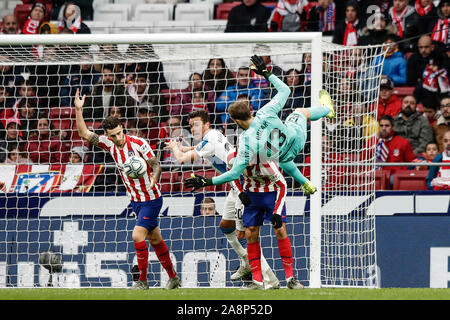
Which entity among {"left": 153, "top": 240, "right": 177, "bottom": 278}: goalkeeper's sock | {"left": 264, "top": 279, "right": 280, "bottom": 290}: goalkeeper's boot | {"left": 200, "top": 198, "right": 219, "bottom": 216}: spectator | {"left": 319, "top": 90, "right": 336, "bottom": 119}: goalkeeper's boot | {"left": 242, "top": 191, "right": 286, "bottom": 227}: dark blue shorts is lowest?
{"left": 264, "top": 279, "right": 280, "bottom": 290}: goalkeeper's boot

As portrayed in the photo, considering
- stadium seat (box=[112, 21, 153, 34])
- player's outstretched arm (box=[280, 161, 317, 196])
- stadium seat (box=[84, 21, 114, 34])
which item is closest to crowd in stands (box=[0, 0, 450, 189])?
stadium seat (box=[84, 21, 114, 34])

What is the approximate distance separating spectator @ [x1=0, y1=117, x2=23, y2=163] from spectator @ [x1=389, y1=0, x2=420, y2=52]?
579 cm

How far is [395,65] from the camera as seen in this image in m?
13.3

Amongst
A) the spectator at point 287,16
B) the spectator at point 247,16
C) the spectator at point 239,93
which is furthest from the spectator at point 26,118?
the spectator at point 287,16

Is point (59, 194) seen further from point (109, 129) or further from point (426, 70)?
point (426, 70)

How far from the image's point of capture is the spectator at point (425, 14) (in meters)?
13.4

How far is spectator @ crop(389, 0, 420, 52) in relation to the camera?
13.4 m

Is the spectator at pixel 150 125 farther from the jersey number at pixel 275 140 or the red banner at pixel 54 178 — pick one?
the jersey number at pixel 275 140

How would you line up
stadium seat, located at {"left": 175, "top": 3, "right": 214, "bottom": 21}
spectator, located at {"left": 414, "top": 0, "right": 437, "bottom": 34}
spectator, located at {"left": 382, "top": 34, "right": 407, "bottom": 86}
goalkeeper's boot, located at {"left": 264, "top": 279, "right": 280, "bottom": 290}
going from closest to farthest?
goalkeeper's boot, located at {"left": 264, "top": 279, "right": 280, "bottom": 290}, spectator, located at {"left": 382, "top": 34, "right": 407, "bottom": 86}, spectator, located at {"left": 414, "top": 0, "right": 437, "bottom": 34}, stadium seat, located at {"left": 175, "top": 3, "right": 214, "bottom": 21}

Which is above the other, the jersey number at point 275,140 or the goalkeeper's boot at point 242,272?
the jersey number at point 275,140

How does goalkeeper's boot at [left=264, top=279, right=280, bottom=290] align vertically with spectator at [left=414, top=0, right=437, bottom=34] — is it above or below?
below

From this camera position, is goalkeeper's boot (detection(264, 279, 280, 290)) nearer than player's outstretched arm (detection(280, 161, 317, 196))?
No

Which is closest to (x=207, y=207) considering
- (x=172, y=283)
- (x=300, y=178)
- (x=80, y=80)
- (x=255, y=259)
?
(x=172, y=283)

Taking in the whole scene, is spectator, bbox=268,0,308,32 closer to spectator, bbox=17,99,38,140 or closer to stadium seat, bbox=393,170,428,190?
stadium seat, bbox=393,170,428,190
